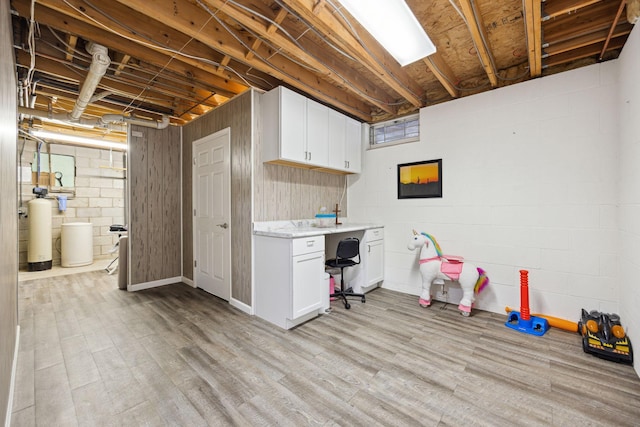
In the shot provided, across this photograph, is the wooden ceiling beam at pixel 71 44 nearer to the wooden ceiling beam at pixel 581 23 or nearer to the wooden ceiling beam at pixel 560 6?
the wooden ceiling beam at pixel 560 6

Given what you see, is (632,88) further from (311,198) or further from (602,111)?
(311,198)

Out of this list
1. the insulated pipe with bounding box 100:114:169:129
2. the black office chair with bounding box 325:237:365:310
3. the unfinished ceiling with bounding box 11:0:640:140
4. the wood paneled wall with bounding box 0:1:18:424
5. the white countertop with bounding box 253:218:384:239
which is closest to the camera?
the wood paneled wall with bounding box 0:1:18:424

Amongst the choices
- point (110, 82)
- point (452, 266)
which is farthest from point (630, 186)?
→ point (110, 82)

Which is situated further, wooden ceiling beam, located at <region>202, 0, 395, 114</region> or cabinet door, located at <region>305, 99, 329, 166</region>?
cabinet door, located at <region>305, 99, 329, 166</region>

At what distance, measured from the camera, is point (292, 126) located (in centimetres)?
307

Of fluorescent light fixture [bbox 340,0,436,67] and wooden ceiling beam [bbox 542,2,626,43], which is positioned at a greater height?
wooden ceiling beam [bbox 542,2,626,43]

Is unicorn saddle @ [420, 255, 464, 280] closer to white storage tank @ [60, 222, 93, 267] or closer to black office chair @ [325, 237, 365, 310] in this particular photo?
black office chair @ [325, 237, 365, 310]

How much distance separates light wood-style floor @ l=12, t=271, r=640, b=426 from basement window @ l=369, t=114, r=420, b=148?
7.85 ft

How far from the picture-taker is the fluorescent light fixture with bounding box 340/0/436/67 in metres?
1.82

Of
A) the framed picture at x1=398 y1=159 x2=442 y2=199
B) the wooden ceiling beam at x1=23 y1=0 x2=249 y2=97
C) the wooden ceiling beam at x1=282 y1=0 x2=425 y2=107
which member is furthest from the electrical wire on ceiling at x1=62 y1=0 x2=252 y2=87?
the framed picture at x1=398 y1=159 x2=442 y2=199

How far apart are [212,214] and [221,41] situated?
6.87ft

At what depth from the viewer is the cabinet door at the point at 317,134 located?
3309mm

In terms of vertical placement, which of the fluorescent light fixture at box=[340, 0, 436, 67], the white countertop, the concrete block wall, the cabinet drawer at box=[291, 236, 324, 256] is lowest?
the cabinet drawer at box=[291, 236, 324, 256]

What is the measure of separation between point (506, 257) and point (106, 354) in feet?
13.1
